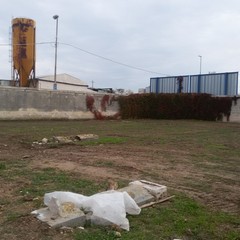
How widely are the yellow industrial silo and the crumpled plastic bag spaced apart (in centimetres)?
2955

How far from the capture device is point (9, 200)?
5.11 meters

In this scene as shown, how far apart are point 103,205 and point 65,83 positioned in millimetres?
42444

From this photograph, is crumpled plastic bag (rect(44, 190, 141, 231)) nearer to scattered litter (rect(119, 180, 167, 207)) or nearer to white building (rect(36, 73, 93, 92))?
scattered litter (rect(119, 180, 167, 207))

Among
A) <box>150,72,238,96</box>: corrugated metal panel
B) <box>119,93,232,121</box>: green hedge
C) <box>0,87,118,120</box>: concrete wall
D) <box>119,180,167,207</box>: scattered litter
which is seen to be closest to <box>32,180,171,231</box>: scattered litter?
<box>119,180,167,207</box>: scattered litter

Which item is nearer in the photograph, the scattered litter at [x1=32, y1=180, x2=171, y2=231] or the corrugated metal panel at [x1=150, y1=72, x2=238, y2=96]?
the scattered litter at [x1=32, y1=180, x2=171, y2=231]

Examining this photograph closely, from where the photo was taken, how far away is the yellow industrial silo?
31822 millimetres

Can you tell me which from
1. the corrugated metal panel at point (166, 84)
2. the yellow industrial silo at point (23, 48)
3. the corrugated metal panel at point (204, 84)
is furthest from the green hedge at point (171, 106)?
the yellow industrial silo at point (23, 48)

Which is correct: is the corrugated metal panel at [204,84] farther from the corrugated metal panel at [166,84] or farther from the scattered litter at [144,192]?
the scattered litter at [144,192]

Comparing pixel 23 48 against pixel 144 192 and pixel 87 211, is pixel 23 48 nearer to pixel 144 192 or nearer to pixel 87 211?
pixel 144 192

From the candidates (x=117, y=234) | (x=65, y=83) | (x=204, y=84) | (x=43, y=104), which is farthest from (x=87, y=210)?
(x=65, y=83)

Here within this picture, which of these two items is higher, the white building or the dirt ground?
the white building

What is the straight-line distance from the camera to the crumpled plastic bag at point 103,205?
13.4 feet

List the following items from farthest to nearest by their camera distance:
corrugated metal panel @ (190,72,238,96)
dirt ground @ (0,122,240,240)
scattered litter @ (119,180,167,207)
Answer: corrugated metal panel @ (190,72,238,96)
scattered litter @ (119,180,167,207)
dirt ground @ (0,122,240,240)

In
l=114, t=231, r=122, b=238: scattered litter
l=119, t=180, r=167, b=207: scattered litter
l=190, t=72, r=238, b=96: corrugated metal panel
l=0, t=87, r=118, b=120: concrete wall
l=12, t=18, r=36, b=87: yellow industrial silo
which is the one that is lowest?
l=114, t=231, r=122, b=238: scattered litter
